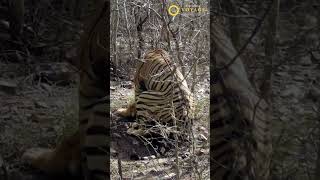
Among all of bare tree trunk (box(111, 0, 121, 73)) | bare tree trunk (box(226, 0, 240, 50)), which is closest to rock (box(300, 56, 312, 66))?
bare tree trunk (box(226, 0, 240, 50))

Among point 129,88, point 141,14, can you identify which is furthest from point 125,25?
point 129,88

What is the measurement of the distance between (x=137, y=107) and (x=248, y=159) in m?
3.80

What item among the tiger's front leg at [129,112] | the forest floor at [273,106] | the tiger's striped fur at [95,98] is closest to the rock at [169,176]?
the tiger's front leg at [129,112]

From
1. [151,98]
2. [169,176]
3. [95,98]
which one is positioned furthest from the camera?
[151,98]

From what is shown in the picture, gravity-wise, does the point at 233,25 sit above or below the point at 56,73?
above

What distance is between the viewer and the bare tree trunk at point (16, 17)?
1.59 metres

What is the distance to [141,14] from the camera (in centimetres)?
679

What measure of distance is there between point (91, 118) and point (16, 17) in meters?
0.44

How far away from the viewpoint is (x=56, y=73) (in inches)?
67.2

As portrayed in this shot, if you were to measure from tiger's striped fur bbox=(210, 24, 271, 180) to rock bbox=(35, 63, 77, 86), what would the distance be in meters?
0.49

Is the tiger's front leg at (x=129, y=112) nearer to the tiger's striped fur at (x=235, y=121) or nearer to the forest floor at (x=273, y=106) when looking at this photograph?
the forest floor at (x=273, y=106)

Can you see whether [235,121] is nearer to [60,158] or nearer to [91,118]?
[91,118]

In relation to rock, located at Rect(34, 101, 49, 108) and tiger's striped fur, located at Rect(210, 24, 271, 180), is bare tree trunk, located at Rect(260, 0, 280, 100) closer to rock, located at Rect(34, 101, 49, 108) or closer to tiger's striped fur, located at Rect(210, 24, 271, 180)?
tiger's striped fur, located at Rect(210, 24, 271, 180)

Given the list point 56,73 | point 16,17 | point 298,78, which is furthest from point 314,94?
point 16,17
